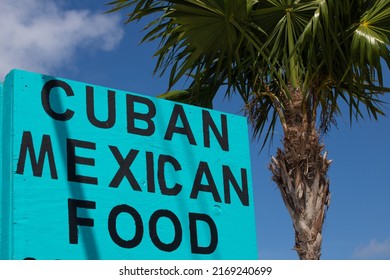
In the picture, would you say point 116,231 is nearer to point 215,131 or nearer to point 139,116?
point 139,116

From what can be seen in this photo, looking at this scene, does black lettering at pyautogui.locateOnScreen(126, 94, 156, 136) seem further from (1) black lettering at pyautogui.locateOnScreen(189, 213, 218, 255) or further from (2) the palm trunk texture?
(2) the palm trunk texture

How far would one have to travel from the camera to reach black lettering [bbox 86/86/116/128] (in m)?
2.68

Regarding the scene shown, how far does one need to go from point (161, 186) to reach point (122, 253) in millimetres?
A: 345

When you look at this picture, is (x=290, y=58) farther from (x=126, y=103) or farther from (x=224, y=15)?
(x=126, y=103)

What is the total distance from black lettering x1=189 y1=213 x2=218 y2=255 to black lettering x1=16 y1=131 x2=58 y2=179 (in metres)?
0.65

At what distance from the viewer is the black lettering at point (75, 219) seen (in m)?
2.49

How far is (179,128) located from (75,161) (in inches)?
21.2

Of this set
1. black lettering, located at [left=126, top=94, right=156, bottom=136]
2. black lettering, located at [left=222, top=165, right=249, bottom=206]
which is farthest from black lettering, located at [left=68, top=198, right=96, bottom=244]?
black lettering, located at [left=222, top=165, right=249, bottom=206]

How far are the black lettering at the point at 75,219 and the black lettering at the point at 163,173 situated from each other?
1.12 feet

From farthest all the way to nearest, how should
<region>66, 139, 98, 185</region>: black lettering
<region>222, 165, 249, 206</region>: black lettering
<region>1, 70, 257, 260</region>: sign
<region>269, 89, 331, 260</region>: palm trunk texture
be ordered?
<region>269, 89, 331, 260</region>: palm trunk texture
<region>222, 165, 249, 206</region>: black lettering
<region>66, 139, 98, 185</region>: black lettering
<region>1, 70, 257, 260</region>: sign

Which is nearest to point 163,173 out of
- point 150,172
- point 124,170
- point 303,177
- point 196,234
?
point 150,172

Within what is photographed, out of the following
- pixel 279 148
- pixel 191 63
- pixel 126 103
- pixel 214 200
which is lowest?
pixel 214 200

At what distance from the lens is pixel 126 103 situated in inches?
110
